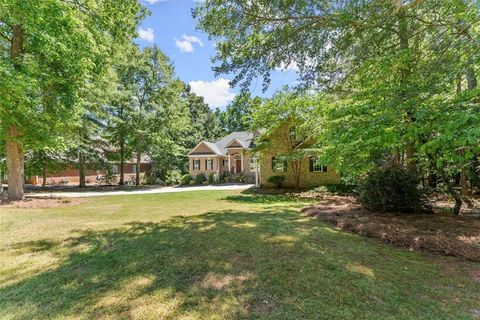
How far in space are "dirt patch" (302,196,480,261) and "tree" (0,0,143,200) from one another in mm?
11410

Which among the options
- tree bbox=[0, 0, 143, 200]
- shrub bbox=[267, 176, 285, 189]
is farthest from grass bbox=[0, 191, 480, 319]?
shrub bbox=[267, 176, 285, 189]

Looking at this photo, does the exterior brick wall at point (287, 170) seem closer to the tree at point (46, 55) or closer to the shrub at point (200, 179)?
the shrub at point (200, 179)

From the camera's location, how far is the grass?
331cm

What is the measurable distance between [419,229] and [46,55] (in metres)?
14.1

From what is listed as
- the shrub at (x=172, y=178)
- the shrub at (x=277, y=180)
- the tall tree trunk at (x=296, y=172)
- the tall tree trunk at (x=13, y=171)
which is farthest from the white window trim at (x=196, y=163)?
the tall tree trunk at (x=13, y=171)

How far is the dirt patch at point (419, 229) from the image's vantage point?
5.59 meters

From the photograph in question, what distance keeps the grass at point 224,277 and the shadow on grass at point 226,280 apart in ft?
0.05

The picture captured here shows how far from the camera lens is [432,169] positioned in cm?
941

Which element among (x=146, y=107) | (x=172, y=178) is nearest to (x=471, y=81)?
(x=146, y=107)

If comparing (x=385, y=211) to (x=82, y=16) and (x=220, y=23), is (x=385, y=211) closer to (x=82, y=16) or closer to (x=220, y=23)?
(x=220, y=23)

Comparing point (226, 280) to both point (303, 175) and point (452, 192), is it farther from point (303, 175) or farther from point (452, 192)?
point (303, 175)

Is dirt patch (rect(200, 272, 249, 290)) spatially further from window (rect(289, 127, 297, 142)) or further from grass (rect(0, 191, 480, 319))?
window (rect(289, 127, 297, 142))

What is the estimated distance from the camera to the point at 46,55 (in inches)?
425

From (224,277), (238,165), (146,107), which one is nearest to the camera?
(224,277)
